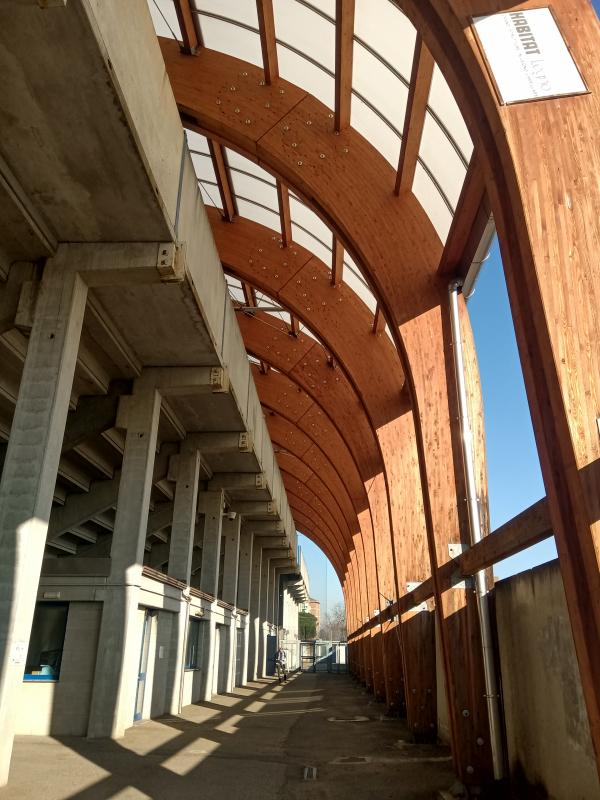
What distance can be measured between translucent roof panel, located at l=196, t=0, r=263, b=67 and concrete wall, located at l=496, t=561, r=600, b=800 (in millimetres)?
10057

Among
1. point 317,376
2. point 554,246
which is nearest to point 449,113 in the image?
point 554,246

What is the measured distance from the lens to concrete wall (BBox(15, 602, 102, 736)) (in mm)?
10859

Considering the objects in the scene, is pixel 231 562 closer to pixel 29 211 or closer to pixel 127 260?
pixel 127 260

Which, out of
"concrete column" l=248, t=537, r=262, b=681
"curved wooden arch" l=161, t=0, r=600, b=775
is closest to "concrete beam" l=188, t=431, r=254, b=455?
"curved wooden arch" l=161, t=0, r=600, b=775

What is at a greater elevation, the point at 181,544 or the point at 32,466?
the point at 181,544

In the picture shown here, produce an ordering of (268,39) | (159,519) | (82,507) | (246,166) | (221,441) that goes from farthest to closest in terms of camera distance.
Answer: (159,519) → (82,507) → (221,441) → (246,166) → (268,39)

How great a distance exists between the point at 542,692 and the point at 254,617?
28347 millimetres

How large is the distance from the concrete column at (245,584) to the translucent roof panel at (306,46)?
22.3 meters

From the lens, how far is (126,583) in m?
11.5

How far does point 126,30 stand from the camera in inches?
262

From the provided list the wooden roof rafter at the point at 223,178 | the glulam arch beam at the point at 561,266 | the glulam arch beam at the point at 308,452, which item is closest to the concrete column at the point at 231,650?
the glulam arch beam at the point at 308,452

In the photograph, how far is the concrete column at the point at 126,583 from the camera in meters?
10.8

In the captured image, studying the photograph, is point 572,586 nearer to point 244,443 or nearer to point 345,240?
point 345,240

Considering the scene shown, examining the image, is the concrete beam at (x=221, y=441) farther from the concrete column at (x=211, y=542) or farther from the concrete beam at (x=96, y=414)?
the concrete column at (x=211, y=542)
